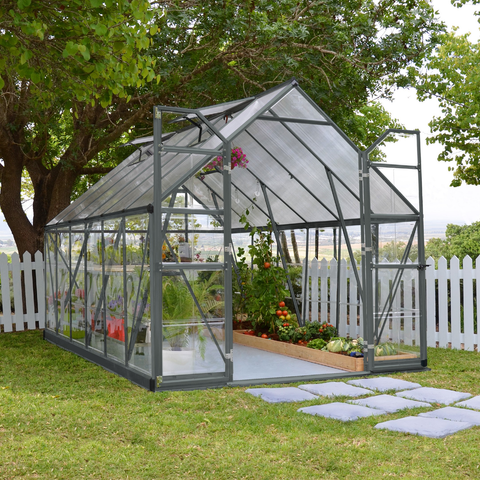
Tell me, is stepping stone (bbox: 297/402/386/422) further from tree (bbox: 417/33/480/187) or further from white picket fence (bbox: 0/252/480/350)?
tree (bbox: 417/33/480/187)

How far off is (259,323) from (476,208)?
43355mm

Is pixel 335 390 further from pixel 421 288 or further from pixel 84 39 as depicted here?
pixel 84 39

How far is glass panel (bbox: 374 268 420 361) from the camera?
26.0ft

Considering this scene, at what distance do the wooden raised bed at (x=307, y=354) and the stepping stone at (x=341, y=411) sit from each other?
194cm

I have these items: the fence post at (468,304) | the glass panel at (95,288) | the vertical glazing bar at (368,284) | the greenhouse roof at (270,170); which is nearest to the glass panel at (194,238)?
the greenhouse roof at (270,170)

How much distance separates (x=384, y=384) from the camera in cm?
696

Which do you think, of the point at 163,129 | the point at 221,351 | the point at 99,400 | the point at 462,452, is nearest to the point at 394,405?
the point at 462,452

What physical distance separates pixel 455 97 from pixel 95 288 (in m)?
12.1

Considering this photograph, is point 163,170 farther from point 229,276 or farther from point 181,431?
point 181,431

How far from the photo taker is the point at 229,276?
703 centimetres

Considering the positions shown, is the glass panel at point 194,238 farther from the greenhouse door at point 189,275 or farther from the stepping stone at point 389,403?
the stepping stone at point 389,403

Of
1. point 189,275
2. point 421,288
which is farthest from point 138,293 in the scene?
point 421,288

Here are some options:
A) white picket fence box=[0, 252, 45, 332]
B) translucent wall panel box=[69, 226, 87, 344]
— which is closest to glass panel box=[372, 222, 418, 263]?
translucent wall panel box=[69, 226, 87, 344]

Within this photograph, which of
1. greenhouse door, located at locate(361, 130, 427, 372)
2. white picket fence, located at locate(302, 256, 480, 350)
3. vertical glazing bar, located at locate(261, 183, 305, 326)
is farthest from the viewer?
vertical glazing bar, located at locate(261, 183, 305, 326)
